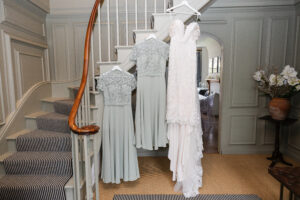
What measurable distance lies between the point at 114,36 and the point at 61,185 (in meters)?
2.31

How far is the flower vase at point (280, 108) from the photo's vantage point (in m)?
2.74

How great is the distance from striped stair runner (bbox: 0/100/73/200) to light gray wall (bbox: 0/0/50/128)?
41 cm

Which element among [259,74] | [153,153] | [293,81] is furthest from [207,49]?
[153,153]

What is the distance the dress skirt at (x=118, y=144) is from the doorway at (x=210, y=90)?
6.07ft

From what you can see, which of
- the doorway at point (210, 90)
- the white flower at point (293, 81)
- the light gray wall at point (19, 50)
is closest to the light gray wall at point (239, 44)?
the light gray wall at point (19, 50)

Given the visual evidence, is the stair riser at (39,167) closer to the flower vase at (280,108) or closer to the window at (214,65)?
the flower vase at (280,108)

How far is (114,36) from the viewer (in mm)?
3066

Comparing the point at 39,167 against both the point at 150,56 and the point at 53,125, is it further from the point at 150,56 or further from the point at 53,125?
the point at 150,56

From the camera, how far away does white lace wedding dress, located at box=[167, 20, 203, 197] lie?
1.94 metres

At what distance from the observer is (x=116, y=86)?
2.06 meters

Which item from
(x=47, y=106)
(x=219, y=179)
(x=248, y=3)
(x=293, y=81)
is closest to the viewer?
(x=219, y=179)

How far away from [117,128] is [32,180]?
3.32ft

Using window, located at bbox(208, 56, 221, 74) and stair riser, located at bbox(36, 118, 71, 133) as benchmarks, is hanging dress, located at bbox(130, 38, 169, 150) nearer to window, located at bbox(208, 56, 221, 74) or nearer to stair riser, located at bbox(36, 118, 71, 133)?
stair riser, located at bbox(36, 118, 71, 133)

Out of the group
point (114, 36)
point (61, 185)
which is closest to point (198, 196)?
point (61, 185)
